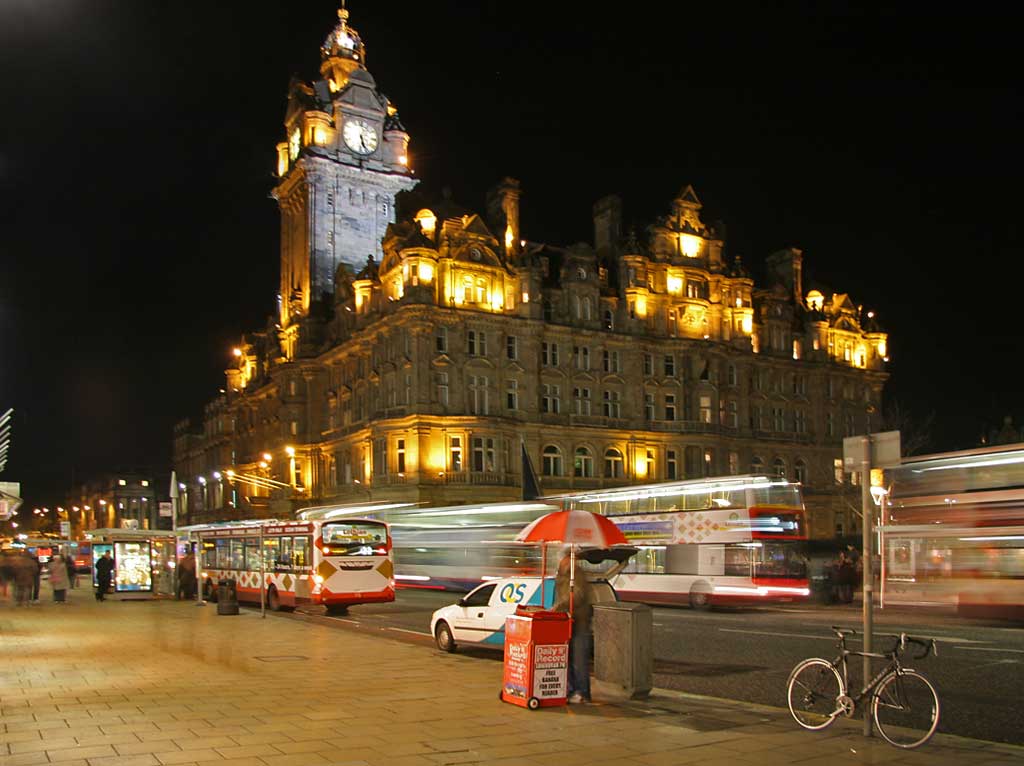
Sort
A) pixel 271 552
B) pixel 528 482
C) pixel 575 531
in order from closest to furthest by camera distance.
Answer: pixel 575 531 → pixel 271 552 → pixel 528 482

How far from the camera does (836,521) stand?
75625mm

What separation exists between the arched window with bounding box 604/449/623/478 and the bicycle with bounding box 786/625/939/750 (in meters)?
54.5

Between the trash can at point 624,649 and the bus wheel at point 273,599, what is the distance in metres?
20.7

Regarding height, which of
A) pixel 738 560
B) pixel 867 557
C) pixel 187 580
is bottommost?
pixel 187 580

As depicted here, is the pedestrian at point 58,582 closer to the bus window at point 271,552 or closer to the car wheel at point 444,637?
the bus window at point 271,552

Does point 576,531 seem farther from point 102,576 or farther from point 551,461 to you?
point 551,461

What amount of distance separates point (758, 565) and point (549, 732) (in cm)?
2220

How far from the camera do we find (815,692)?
10.7 meters

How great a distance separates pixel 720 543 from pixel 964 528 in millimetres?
8871

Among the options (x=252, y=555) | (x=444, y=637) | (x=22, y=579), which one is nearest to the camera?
(x=444, y=637)

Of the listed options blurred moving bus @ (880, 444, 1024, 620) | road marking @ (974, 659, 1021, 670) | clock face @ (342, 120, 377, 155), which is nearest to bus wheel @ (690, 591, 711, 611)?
blurred moving bus @ (880, 444, 1024, 620)

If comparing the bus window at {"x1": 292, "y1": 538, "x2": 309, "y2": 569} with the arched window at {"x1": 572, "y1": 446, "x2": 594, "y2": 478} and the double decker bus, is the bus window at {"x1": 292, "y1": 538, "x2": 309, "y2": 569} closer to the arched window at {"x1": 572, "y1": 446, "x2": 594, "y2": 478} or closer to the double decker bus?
the double decker bus

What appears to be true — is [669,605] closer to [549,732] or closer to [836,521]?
[549,732]

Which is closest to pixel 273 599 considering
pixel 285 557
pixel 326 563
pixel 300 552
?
pixel 285 557
